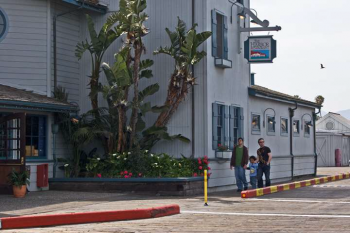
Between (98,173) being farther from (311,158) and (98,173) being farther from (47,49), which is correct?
(311,158)

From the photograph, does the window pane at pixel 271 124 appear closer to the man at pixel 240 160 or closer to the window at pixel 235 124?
the window at pixel 235 124

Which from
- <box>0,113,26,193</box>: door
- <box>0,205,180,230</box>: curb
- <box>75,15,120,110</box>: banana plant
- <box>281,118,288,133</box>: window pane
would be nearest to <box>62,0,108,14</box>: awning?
<box>75,15,120,110</box>: banana plant

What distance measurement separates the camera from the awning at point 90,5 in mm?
21656

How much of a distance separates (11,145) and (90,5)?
5556 millimetres

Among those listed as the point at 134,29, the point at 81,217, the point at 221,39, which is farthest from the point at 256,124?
the point at 81,217

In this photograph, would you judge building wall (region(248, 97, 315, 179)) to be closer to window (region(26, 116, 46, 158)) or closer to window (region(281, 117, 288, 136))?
window (region(281, 117, 288, 136))

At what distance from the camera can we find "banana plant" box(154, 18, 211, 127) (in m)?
20.2

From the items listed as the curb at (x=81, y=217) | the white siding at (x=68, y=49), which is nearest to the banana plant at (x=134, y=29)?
the white siding at (x=68, y=49)

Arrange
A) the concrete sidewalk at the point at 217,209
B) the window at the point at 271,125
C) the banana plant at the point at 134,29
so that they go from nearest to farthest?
the concrete sidewalk at the point at 217,209 < the banana plant at the point at 134,29 < the window at the point at 271,125

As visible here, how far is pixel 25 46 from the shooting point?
69.4 ft

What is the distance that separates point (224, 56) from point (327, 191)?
560 centimetres

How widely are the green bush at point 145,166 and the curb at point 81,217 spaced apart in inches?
214

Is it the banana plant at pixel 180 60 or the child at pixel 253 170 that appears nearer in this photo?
the banana plant at pixel 180 60

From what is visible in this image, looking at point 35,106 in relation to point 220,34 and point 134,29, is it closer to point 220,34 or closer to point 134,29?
point 134,29
